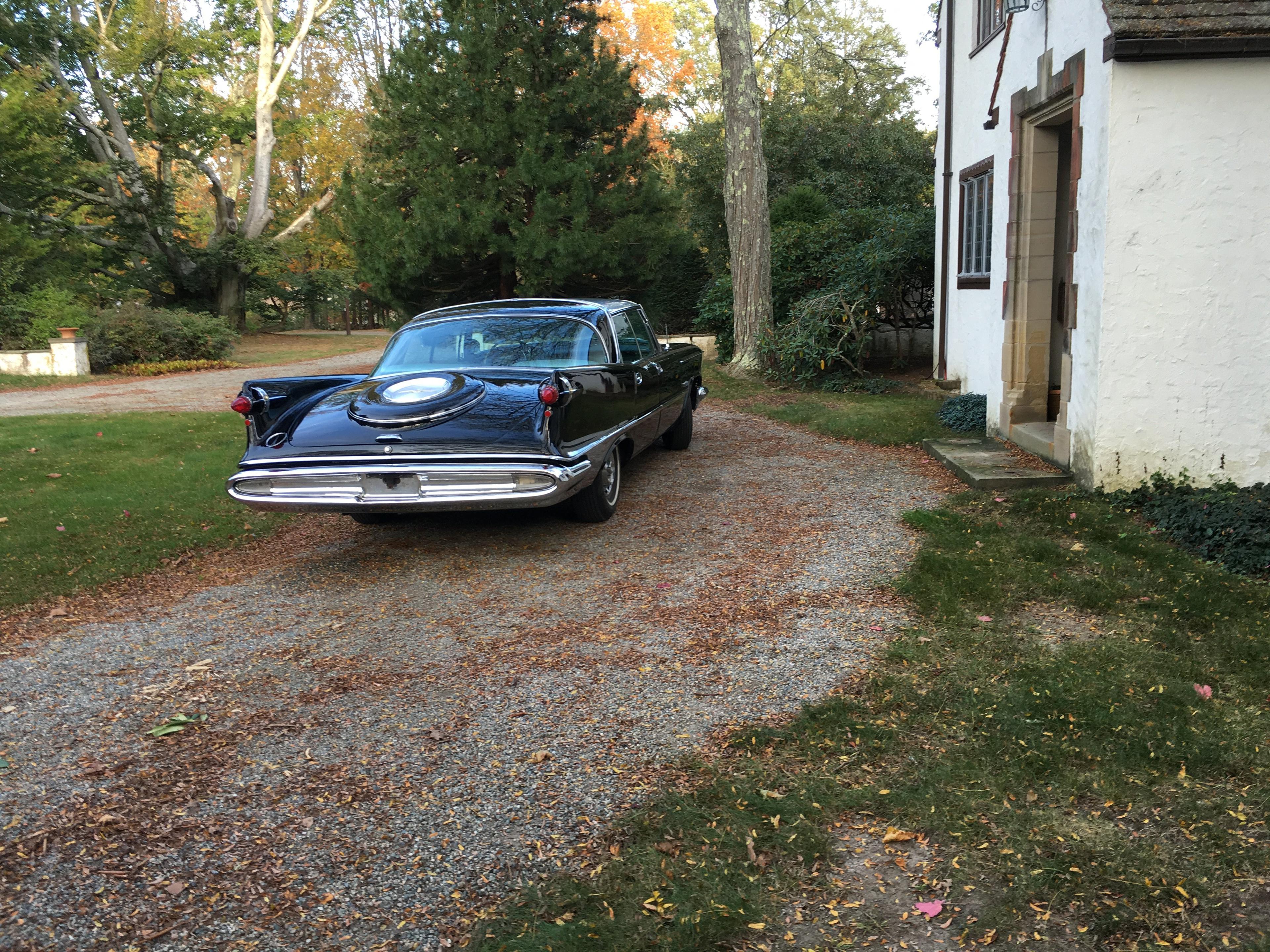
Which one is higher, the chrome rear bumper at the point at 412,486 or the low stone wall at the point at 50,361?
the low stone wall at the point at 50,361

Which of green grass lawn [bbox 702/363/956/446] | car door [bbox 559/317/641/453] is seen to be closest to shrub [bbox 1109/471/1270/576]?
green grass lawn [bbox 702/363/956/446]

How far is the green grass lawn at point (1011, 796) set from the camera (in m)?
2.53

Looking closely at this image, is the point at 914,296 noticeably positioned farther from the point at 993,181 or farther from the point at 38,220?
the point at 38,220

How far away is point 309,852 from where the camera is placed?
2.91 m

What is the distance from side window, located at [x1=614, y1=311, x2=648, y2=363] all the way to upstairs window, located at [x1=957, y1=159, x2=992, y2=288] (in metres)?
4.27

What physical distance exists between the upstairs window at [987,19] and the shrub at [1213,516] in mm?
5347

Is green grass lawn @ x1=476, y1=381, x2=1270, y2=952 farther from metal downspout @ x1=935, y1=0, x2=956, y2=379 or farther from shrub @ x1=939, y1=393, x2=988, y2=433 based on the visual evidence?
metal downspout @ x1=935, y1=0, x2=956, y2=379

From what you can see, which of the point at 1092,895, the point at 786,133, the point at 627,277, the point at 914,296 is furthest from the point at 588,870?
the point at 786,133

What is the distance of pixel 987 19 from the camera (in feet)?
34.6

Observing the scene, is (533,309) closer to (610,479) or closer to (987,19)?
(610,479)

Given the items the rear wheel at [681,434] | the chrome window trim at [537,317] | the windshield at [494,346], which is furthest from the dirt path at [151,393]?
the windshield at [494,346]

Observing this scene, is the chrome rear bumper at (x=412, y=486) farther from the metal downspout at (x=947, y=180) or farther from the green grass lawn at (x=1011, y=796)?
the metal downspout at (x=947, y=180)

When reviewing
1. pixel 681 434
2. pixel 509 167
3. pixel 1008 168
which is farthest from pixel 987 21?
pixel 509 167

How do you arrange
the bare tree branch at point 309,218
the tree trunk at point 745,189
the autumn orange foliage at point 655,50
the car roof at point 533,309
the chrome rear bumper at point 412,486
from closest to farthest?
1. the chrome rear bumper at point 412,486
2. the car roof at point 533,309
3. the tree trunk at point 745,189
4. the bare tree branch at point 309,218
5. the autumn orange foliage at point 655,50
